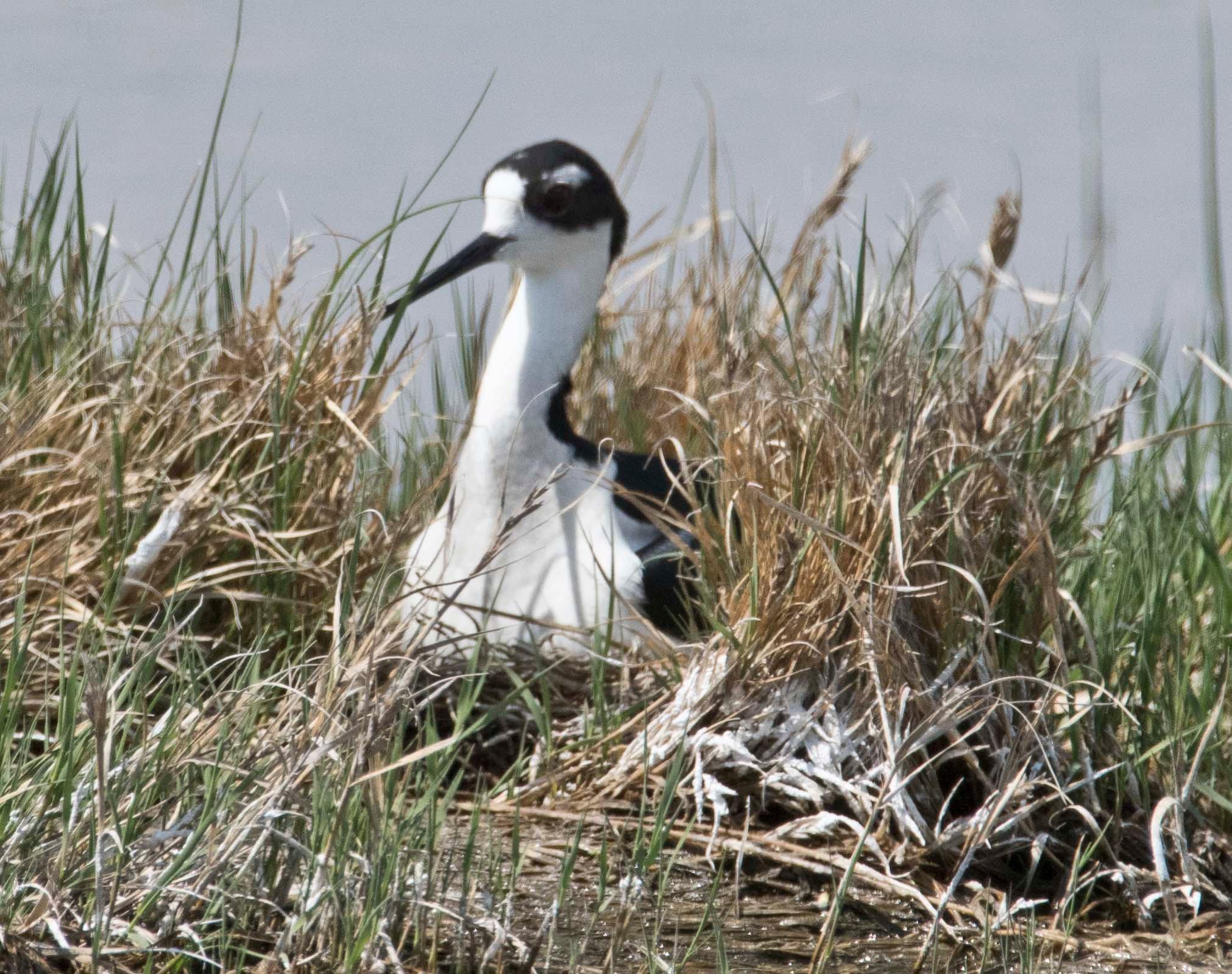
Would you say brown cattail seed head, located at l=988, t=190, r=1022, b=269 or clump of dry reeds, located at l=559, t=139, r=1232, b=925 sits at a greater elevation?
brown cattail seed head, located at l=988, t=190, r=1022, b=269

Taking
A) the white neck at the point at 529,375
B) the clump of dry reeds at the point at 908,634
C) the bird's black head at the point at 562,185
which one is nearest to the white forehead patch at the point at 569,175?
the bird's black head at the point at 562,185

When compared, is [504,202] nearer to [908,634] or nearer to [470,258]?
[470,258]

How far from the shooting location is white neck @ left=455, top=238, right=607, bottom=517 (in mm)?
3832

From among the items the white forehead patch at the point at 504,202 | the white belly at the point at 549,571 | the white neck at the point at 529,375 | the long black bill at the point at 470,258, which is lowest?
the white belly at the point at 549,571

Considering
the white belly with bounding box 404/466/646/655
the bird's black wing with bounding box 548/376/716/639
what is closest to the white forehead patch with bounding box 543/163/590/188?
the bird's black wing with bounding box 548/376/716/639

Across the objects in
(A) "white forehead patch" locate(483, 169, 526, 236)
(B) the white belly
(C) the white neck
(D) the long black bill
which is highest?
(A) "white forehead patch" locate(483, 169, 526, 236)

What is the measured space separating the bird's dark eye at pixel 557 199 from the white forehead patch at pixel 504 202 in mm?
59

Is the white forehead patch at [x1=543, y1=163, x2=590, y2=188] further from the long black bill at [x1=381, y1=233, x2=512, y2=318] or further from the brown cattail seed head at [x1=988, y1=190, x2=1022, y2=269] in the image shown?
the brown cattail seed head at [x1=988, y1=190, x2=1022, y2=269]

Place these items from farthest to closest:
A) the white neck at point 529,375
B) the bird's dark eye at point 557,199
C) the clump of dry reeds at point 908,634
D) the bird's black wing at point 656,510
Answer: the bird's dark eye at point 557,199
the white neck at point 529,375
the bird's black wing at point 656,510
the clump of dry reeds at point 908,634

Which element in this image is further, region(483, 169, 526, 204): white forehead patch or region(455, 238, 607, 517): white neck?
region(483, 169, 526, 204): white forehead patch

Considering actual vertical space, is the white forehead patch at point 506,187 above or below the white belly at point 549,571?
above

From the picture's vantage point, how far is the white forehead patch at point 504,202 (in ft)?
13.6

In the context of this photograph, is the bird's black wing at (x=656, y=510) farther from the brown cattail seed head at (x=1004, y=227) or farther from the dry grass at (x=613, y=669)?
the brown cattail seed head at (x=1004, y=227)

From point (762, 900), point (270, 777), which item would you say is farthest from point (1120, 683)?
point (270, 777)
